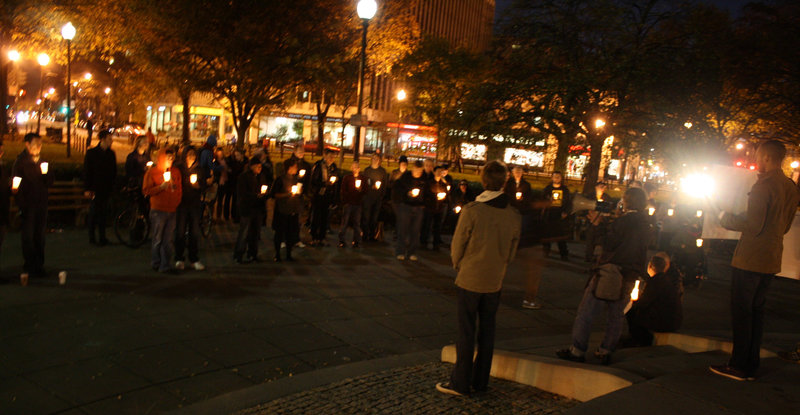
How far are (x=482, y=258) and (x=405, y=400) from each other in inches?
50.8

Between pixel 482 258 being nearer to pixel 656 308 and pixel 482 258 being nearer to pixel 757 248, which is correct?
pixel 757 248

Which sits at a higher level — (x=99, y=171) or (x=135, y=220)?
(x=99, y=171)

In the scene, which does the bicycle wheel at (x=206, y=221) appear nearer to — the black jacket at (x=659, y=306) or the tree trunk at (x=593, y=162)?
the black jacket at (x=659, y=306)

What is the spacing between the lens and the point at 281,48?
20016mm

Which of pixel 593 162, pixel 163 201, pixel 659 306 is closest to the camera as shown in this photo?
pixel 659 306

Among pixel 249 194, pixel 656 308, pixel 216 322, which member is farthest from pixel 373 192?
pixel 656 308

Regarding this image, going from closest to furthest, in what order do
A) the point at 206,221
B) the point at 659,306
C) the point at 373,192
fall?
the point at 659,306 → the point at 206,221 → the point at 373,192

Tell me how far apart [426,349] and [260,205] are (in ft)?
14.4

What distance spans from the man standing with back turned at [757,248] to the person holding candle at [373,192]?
850cm

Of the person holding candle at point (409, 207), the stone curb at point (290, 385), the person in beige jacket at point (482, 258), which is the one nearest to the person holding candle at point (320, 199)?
the person holding candle at point (409, 207)

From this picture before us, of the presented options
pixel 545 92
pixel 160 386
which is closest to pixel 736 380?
pixel 160 386

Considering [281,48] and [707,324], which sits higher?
[281,48]

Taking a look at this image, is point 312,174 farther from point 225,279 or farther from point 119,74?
point 119,74

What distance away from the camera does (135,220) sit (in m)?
11.0
